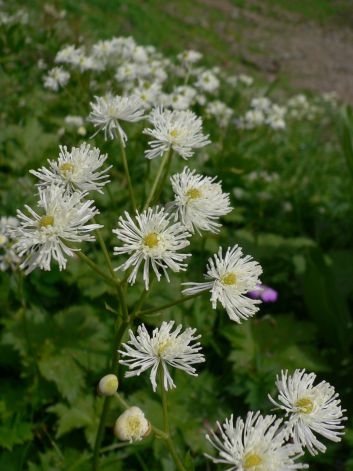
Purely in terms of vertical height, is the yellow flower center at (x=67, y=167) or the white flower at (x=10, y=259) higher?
the yellow flower center at (x=67, y=167)

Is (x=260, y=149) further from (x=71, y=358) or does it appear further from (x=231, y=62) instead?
(x=231, y=62)

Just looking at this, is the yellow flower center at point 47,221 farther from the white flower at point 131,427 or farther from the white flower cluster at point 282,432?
the white flower cluster at point 282,432

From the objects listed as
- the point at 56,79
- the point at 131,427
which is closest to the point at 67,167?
the point at 131,427

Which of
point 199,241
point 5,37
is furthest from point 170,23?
point 199,241

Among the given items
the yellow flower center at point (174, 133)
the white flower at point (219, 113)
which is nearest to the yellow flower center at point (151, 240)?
the yellow flower center at point (174, 133)

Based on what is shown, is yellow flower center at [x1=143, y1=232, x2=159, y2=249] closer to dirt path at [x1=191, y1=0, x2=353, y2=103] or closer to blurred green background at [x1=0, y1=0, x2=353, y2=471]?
blurred green background at [x1=0, y1=0, x2=353, y2=471]

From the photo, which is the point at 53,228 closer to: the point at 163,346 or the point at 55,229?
the point at 55,229

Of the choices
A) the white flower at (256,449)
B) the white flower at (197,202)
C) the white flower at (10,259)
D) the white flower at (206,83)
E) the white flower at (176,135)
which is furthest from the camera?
the white flower at (206,83)

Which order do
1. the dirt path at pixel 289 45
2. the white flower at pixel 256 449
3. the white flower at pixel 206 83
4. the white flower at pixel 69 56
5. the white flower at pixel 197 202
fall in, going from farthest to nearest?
the dirt path at pixel 289 45
the white flower at pixel 206 83
the white flower at pixel 69 56
the white flower at pixel 197 202
the white flower at pixel 256 449
